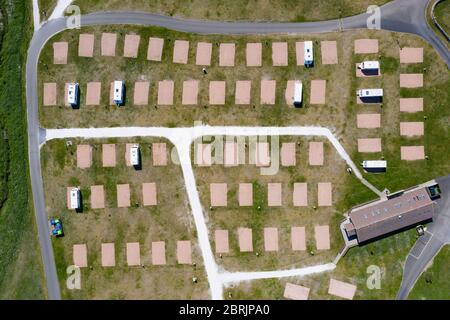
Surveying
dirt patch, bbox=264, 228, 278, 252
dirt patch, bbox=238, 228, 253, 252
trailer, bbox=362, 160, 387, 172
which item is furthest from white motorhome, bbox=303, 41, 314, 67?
dirt patch, bbox=238, 228, 253, 252

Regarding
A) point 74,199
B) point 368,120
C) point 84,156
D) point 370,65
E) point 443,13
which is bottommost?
point 74,199

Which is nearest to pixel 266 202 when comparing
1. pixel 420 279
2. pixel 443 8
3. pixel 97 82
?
pixel 420 279

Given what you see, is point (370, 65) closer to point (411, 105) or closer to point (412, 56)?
point (412, 56)

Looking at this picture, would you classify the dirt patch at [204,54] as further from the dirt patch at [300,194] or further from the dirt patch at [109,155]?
the dirt patch at [300,194]

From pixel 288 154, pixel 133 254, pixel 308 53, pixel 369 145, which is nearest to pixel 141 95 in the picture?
pixel 288 154

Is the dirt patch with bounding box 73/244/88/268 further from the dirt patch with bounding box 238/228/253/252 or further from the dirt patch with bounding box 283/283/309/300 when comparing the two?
the dirt patch with bounding box 283/283/309/300

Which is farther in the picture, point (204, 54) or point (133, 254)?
point (204, 54)

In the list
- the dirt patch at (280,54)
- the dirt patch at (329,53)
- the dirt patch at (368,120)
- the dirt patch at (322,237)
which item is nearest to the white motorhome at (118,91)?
the dirt patch at (280,54)
